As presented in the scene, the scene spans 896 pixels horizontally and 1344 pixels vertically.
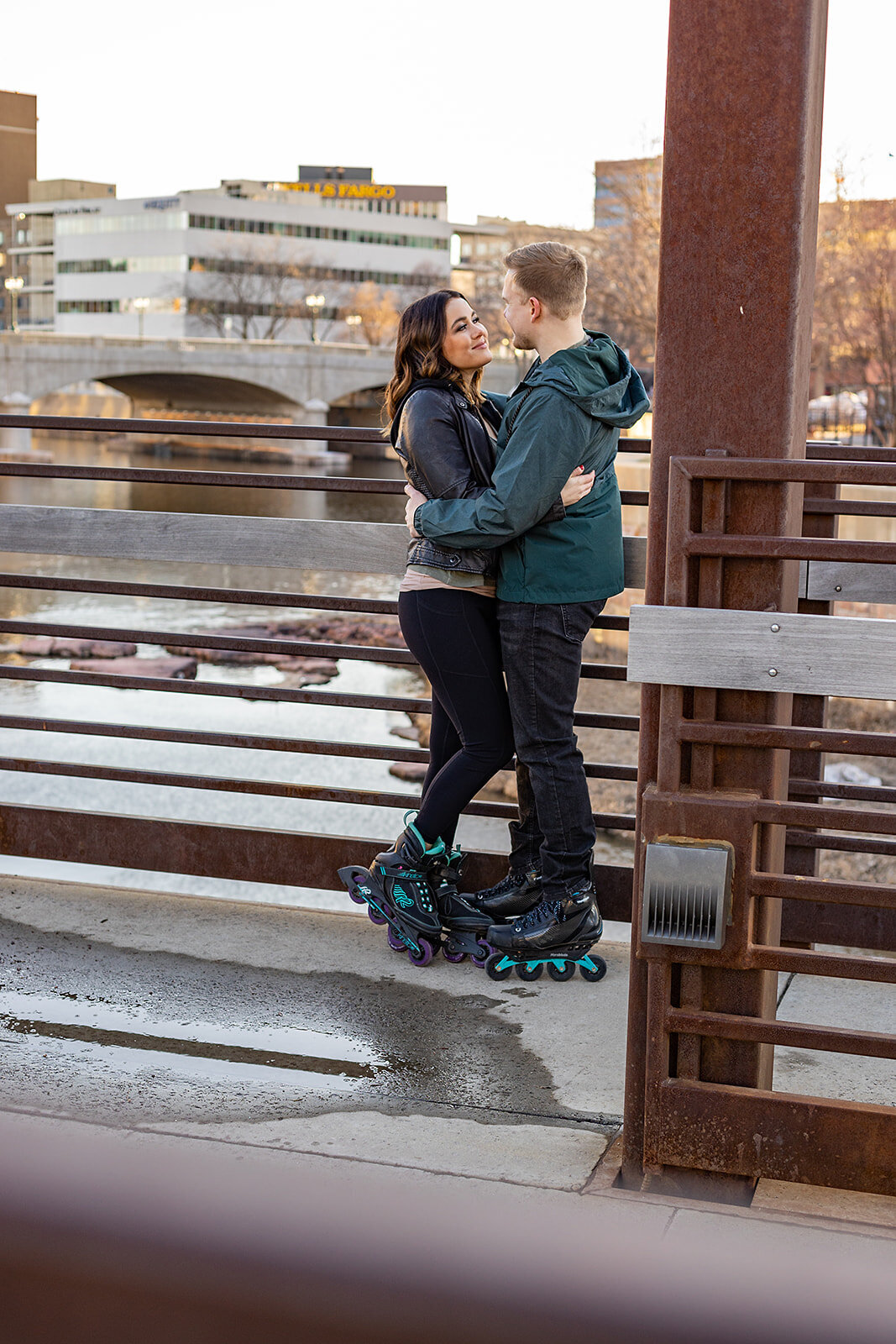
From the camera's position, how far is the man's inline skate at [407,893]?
397 cm

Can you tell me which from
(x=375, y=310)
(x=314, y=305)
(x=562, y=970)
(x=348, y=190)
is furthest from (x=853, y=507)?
(x=348, y=190)

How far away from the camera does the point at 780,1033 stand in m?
2.70

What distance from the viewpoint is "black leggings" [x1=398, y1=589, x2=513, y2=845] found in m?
3.82

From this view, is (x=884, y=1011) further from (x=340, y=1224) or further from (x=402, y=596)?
(x=340, y=1224)

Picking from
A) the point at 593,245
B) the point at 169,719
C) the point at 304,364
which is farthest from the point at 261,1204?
the point at 304,364

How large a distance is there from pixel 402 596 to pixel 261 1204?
11.1 ft

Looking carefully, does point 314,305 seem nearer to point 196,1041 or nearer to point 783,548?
point 196,1041

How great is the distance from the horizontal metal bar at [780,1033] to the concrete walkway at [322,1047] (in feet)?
0.98

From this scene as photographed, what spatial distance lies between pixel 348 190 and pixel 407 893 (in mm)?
163153

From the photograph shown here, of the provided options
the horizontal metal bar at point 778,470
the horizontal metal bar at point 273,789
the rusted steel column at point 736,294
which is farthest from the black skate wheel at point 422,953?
the horizontal metal bar at point 778,470

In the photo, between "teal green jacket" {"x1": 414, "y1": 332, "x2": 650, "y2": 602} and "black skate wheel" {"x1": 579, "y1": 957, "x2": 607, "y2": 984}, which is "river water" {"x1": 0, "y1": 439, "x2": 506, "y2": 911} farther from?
"teal green jacket" {"x1": 414, "y1": 332, "x2": 650, "y2": 602}

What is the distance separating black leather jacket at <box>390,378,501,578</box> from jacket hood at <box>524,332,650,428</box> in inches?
8.5

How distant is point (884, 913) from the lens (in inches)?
155

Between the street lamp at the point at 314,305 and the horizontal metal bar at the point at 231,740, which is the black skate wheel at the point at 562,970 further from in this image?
the street lamp at the point at 314,305
